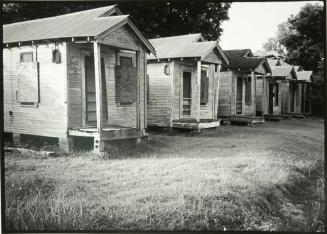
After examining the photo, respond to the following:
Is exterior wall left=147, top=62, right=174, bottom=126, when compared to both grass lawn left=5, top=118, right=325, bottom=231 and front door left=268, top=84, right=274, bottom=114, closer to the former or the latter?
grass lawn left=5, top=118, right=325, bottom=231

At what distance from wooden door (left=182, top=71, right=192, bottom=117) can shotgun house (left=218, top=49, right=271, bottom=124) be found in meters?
2.87

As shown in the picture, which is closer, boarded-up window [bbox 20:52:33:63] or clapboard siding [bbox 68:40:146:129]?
clapboard siding [bbox 68:40:146:129]

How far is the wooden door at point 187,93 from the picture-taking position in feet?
48.2

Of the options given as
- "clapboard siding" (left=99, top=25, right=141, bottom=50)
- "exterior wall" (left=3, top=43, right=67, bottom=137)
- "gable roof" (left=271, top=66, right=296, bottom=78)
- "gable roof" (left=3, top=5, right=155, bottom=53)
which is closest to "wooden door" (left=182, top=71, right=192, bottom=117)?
"clapboard siding" (left=99, top=25, right=141, bottom=50)

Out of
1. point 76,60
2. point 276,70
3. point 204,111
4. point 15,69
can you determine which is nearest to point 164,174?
point 76,60

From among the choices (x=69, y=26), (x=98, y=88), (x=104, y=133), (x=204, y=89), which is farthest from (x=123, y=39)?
(x=204, y=89)

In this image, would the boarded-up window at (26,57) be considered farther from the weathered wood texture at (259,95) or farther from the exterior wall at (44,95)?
the weathered wood texture at (259,95)

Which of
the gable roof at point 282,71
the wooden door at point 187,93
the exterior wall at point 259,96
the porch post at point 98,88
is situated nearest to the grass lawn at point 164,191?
the porch post at point 98,88

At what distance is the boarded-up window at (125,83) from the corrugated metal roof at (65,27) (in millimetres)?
1573

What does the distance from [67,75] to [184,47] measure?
5599 mm

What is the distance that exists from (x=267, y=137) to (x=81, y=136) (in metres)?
5.97

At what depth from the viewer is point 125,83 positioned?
10.8 m

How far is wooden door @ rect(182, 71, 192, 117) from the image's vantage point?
48.2 feet

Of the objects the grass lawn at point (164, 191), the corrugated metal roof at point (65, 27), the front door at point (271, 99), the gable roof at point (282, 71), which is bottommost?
the grass lawn at point (164, 191)
